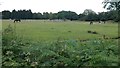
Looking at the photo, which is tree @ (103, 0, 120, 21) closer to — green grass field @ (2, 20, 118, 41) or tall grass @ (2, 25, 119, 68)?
green grass field @ (2, 20, 118, 41)

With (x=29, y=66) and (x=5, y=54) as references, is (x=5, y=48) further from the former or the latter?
(x=29, y=66)

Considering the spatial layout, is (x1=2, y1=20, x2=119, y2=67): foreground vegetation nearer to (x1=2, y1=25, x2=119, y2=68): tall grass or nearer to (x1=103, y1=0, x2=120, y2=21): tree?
(x1=2, y1=25, x2=119, y2=68): tall grass

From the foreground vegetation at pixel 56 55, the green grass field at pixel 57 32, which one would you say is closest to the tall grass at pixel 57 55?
the foreground vegetation at pixel 56 55

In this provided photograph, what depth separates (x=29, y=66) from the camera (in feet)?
34.8

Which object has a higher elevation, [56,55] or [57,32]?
[56,55]

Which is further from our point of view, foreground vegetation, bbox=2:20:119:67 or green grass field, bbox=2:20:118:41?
green grass field, bbox=2:20:118:41

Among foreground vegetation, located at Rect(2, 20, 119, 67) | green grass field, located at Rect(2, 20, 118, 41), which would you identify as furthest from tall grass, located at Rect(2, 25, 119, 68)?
green grass field, located at Rect(2, 20, 118, 41)

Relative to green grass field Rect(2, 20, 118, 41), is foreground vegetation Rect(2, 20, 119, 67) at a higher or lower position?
higher

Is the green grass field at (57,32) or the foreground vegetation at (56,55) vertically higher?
the foreground vegetation at (56,55)

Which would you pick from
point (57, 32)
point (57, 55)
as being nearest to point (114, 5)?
point (57, 32)

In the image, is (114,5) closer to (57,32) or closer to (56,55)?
(57,32)

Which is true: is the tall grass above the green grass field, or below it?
above

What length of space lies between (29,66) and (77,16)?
84246 mm

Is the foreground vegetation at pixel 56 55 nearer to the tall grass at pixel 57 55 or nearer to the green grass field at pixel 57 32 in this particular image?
the tall grass at pixel 57 55
